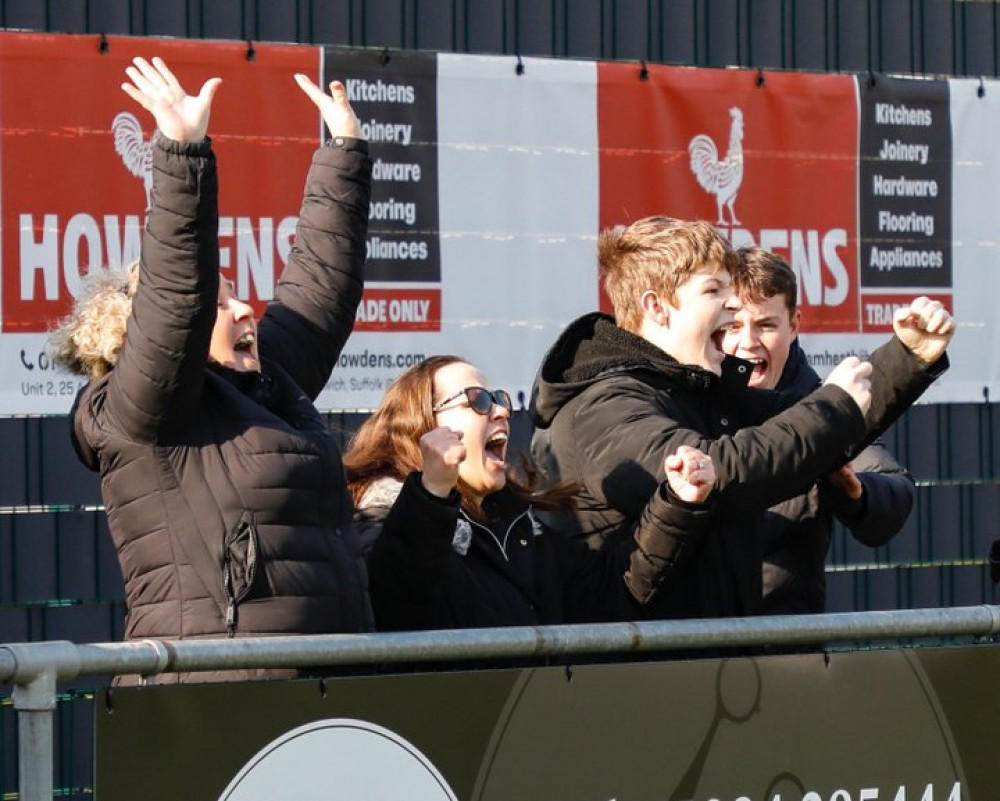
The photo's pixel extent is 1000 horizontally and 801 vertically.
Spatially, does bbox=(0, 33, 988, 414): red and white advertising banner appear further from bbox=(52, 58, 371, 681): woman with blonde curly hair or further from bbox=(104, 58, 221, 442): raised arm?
bbox=(104, 58, 221, 442): raised arm

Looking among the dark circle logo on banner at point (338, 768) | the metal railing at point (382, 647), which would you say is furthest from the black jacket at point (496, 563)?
the dark circle logo on banner at point (338, 768)

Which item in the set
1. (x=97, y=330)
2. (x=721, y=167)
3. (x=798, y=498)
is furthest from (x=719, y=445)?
A: (x=721, y=167)

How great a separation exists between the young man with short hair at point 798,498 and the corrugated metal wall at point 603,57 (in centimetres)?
166

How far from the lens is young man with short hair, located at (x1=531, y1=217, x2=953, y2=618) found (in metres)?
3.75

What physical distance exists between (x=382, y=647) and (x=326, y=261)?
50.0 inches

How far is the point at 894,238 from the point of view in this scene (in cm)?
731

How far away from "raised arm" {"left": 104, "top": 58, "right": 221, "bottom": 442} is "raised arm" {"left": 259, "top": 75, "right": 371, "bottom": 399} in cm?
65

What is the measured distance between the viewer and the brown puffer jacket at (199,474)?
3383mm

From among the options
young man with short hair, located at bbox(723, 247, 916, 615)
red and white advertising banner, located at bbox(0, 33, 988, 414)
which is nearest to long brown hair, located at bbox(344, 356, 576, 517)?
young man with short hair, located at bbox(723, 247, 916, 615)

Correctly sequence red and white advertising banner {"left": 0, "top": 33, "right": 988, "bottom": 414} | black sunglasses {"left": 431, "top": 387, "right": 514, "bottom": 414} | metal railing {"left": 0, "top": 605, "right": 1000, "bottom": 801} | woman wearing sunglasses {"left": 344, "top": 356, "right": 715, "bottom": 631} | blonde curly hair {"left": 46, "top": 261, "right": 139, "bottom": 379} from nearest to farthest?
metal railing {"left": 0, "top": 605, "right": 1000, "bottom": 801}
woman wearing sunglasses {"left": 344, "top": 356, "right": 715, "bottom": 631}
blonde curly hair {"left": 46, "top": 261, "right": 139, "bottom": 379}
black sunglasses {"left": 431, "top": 387, "right": 514, "bottom": 414}
red and white advertising banner {"left": 0, "top": 33, "right": 988, "bottom": 414}

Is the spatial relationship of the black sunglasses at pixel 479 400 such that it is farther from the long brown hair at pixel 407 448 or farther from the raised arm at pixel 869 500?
the raised arm at pixel 869 500

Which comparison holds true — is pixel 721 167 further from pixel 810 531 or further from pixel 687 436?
pixel 687 436

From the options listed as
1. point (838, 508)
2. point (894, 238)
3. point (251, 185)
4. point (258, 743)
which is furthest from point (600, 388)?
point (894, 238)

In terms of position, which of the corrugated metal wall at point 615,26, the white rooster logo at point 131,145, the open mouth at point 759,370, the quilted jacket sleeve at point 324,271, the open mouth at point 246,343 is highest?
the corrugated metal wall at point 615,26
